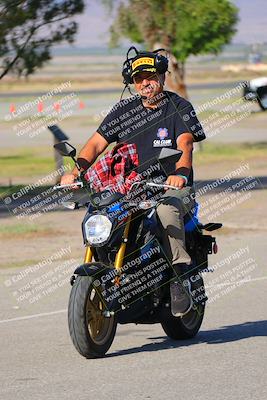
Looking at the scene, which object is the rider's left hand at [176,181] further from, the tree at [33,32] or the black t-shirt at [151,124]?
the tree at [33,32]

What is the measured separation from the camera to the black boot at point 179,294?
842cm

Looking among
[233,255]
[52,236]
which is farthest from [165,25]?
[233,255]

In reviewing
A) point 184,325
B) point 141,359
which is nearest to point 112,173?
point 141,359

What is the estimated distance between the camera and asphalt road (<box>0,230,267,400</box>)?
285 inches

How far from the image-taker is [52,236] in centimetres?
1652

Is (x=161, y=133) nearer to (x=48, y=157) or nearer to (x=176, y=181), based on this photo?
(x=176, y=181)

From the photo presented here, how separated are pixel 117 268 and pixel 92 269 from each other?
0.24 m

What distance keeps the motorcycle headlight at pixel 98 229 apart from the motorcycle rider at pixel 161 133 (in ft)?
1.51

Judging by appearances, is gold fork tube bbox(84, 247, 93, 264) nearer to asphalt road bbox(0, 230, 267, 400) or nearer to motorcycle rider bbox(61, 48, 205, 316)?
motorcycle rider bbox(61, 48, 205, 316)

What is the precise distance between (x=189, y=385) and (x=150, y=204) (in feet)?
4.38

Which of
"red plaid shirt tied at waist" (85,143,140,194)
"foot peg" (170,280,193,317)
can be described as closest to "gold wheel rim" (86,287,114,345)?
"foot peg" (170,280,193,317)

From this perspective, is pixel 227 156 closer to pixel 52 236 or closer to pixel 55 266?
pixel 52 236

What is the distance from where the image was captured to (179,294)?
8453mm

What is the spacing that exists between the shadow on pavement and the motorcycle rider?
51 centimetres
